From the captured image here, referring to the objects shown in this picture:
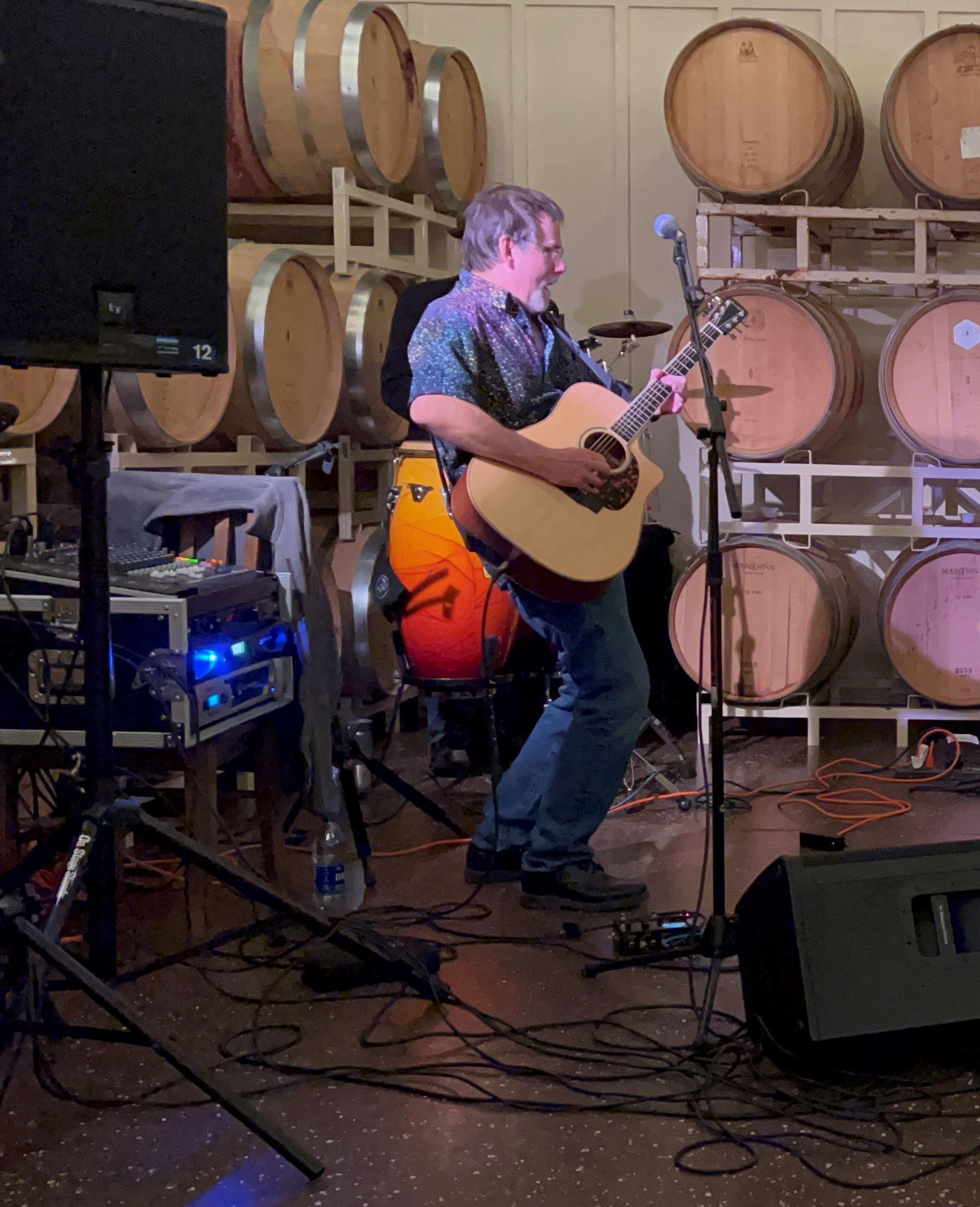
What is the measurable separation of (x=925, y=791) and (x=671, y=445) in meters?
2.09

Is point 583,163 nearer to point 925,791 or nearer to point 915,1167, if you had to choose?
point 925,791

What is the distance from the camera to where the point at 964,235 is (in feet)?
18.5

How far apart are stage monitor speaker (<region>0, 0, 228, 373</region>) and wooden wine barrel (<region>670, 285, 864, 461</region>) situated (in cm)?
288

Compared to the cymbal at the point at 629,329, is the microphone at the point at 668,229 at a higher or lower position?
lower

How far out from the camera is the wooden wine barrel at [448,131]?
215 inches

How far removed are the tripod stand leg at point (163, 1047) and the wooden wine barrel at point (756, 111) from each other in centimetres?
383

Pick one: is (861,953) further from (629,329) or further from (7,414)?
(629,329)

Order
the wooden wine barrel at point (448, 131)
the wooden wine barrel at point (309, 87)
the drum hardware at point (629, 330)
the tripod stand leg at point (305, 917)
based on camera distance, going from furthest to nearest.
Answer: the wooden wine barrel at point (448, 131) → the wooden wine barrel at point (309, 87) → the drum hardware at point (629, 330) → the tripod stand leg at point (305, 917)

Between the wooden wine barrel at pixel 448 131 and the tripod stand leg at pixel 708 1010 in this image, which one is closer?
the tripod stand leg at pixel 708 1010

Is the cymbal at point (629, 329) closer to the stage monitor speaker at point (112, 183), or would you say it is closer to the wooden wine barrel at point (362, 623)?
the wooden wine barrel at point (362, 623)

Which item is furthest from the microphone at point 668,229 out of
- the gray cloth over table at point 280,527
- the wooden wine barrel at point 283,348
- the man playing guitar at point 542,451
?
the wooden wine barrel at point 283,348

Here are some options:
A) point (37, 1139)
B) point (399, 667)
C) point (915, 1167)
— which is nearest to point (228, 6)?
point (399, 667)

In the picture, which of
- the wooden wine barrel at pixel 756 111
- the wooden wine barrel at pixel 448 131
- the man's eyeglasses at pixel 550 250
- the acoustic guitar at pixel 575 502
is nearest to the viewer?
the acoustic guitar at pixel 575 502

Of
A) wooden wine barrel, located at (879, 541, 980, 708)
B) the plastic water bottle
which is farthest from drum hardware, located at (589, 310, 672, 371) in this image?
the plastic water bottle
